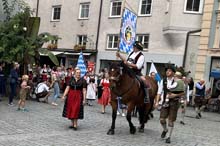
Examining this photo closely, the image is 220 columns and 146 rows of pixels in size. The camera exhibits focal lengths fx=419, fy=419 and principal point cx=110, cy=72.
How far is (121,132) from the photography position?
453 inches

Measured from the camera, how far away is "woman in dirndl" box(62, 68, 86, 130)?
11.3 metres

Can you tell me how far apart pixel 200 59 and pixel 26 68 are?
37.0 feet

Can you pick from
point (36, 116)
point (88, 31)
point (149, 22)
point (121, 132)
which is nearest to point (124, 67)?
point (121, 132)

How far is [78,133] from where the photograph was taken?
1077 centimetres

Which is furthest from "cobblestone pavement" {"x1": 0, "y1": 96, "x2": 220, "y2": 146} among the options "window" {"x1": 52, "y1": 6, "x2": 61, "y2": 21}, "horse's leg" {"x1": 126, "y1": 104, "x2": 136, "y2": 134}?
"window" {"x1": 52, "y1": 6, "x2": 61, "y2": 21}

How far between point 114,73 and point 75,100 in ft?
4.51

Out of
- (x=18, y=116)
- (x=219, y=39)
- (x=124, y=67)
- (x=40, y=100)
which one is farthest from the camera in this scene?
(x=219, y=39)

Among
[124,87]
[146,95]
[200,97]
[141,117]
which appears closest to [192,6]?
[200,97]

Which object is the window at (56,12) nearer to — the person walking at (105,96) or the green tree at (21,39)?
the green tree at (21,39)

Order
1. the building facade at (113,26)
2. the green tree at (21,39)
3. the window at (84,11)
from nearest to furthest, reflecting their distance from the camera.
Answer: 1. the green tree at (21,39)
2. the building facade at (113,26)
3. the window at (84,11)

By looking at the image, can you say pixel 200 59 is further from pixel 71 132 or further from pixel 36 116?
pixel 71 132

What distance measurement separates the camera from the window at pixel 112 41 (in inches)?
1244

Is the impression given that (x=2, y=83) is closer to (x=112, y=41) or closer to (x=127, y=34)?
(x=127, y=34)

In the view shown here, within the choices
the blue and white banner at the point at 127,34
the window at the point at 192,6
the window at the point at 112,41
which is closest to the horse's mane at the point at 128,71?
the blue and white banner at the point at 127,34
